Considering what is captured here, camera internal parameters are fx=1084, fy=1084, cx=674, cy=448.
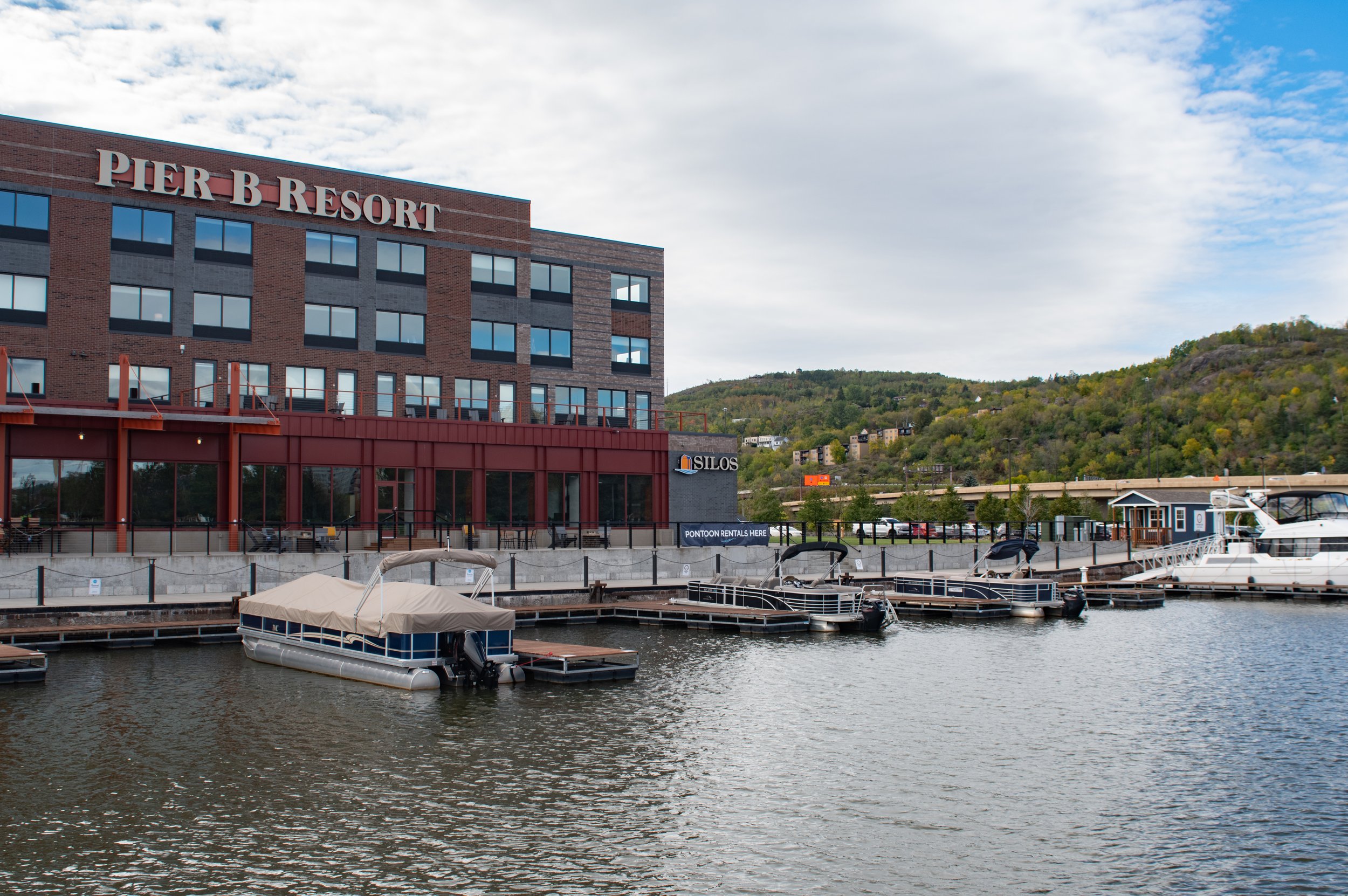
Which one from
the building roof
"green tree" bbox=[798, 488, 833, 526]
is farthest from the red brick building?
the building roof

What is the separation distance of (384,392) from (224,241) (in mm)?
9235

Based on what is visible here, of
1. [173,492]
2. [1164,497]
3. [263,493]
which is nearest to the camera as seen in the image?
[173,492]

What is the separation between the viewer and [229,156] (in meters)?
46.0

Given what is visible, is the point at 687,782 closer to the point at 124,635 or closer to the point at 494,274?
the point at 124,635

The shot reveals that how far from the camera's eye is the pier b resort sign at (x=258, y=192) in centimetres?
4403

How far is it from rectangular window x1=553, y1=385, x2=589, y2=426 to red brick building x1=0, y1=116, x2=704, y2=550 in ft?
0.46

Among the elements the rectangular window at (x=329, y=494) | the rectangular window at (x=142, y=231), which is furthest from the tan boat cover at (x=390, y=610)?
the rectangular window at (x=142, y=231)

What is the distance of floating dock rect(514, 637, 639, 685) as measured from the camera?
2461 cm

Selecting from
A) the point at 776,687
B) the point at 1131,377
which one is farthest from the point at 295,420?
the point at 1131,377

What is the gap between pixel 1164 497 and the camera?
97.9 meters

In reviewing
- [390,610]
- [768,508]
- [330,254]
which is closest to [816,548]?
[390,610]

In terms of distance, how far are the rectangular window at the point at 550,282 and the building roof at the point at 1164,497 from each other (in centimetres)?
3579

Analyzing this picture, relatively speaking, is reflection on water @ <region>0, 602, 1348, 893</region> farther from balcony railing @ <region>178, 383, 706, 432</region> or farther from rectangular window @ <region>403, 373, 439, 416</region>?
rectangular window @ <region>403, 373, 439, 416</region>

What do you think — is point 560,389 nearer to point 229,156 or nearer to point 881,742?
point 229,156
